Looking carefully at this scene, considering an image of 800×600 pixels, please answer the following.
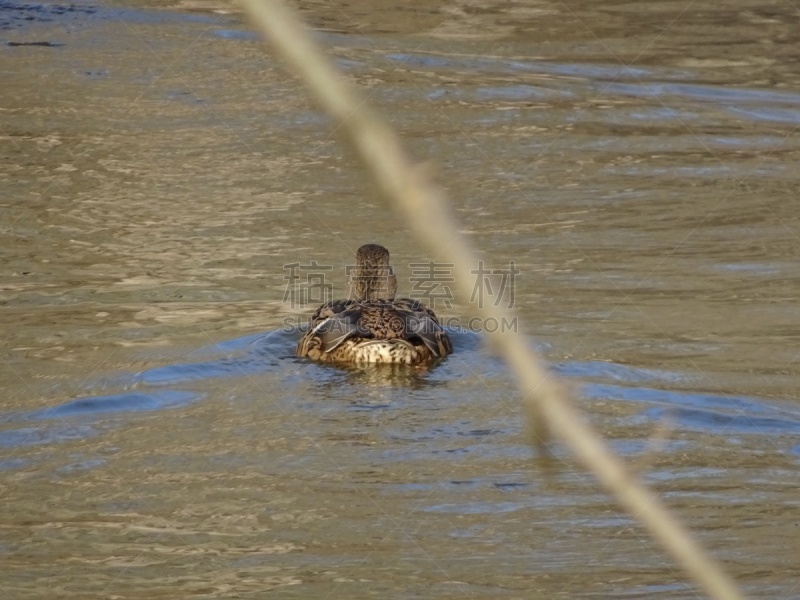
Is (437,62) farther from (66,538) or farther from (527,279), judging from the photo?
(66,538)

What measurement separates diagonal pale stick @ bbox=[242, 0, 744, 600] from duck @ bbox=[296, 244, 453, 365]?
7265 mm

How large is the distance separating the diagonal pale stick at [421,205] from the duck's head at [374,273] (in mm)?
8193

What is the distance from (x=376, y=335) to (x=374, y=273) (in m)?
0.89

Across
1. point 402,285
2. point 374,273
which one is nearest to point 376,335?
point 374,273

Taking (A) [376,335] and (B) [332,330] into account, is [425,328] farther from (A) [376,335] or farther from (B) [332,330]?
(B) [332,330]

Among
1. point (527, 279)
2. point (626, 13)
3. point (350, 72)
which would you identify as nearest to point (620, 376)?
point (527, 279)

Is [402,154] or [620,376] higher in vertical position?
[402,154]

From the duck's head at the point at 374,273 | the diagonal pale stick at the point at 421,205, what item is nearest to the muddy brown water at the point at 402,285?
the duck's head at the point at 374,273

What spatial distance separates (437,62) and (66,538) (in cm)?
1124

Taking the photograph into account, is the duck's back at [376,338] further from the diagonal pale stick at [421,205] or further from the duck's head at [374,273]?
the diagonal pale stick at [421,205]

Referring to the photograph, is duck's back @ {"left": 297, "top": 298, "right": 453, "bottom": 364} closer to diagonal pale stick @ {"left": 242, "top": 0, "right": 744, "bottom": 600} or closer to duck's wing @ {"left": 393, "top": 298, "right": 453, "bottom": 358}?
duck's wing @ {"left": 393, "top": 298, "right": 453, "bottom": 358}

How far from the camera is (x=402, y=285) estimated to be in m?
10.6

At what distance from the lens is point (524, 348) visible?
3.79ft

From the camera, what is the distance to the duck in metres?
8.51
